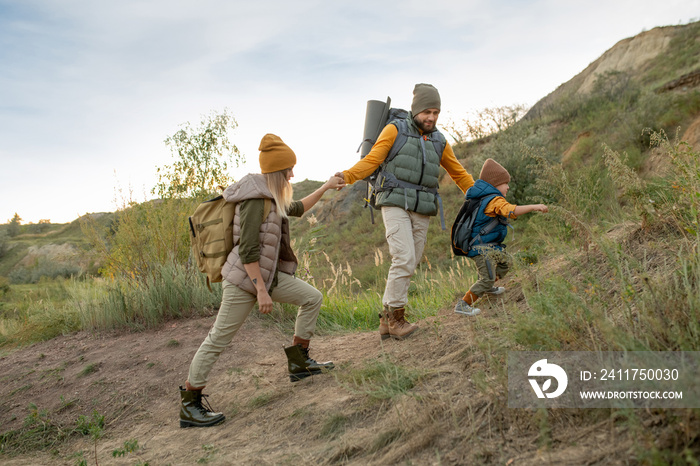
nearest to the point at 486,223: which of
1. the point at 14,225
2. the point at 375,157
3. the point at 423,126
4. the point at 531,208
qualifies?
the point at 531,208

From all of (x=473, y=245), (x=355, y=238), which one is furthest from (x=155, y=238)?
(x=355, y=238)

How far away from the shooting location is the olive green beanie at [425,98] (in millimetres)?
4332

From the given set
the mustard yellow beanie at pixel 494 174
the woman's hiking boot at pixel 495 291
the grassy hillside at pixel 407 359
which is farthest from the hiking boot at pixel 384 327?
the mustard yellow beanie at pixel 494 174

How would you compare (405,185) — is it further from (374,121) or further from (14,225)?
(14,225)

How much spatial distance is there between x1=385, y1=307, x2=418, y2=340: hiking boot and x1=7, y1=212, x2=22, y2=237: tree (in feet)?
162

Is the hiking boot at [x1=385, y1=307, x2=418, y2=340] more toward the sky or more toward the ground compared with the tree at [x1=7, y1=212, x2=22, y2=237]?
more toward the ground

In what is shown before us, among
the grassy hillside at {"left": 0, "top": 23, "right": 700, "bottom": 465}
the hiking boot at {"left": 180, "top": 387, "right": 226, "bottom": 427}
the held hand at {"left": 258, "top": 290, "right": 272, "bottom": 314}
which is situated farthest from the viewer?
the hiking boot at {"left": 180, "top": 387, "right": 226, "bottom": 427}

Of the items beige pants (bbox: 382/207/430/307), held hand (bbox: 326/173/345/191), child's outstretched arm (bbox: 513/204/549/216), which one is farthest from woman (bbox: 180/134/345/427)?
child's outstretched arm (bbox: 513/204/549/216)

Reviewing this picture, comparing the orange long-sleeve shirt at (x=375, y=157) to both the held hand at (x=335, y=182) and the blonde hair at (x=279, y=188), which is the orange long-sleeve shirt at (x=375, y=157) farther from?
the blonde hair at (x=279, y=188)

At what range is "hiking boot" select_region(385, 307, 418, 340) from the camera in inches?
174

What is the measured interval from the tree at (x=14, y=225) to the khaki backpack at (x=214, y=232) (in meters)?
49.1

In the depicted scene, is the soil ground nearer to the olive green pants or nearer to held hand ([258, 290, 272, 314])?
the olive green pants

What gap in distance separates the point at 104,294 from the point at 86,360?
1.52m

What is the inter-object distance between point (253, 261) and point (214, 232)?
0.44m
